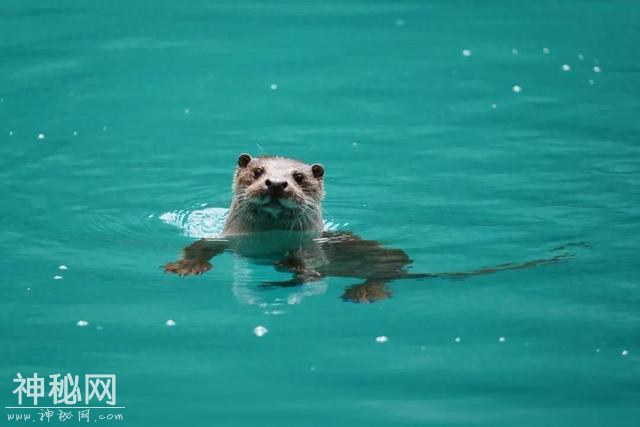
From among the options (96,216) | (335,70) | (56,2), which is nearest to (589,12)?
(335,70)

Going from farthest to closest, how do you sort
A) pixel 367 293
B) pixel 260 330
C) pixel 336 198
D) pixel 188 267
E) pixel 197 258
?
pixel 336 198
pixel 197 258
pixel 188 267
pixel 367 293
pixel 260 330

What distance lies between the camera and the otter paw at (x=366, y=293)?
24.2 ft

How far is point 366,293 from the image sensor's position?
7.43m

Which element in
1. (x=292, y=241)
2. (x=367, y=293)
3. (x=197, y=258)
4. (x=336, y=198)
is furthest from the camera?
(x=336, y=198)

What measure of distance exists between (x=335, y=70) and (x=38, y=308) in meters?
6.50

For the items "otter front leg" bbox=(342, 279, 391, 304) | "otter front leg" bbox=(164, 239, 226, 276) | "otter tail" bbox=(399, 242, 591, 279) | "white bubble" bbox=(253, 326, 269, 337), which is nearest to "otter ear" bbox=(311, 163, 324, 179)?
"otter front leg" bbox=(164, 239, 226, 276)

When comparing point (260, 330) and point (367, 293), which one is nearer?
point (260, 330)

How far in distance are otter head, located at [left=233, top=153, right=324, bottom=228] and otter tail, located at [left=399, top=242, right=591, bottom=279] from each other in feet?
2.93

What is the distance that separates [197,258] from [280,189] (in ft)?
2.46

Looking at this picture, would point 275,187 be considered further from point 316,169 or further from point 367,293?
point 367,293

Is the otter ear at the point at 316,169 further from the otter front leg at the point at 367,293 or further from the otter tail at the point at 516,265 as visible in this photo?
the otter front leg at the point at 367,293

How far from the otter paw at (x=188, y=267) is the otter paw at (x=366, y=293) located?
1.00 meters

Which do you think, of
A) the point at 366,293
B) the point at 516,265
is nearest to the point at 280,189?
the point at 366,293

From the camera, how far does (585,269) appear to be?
8.22 metres
